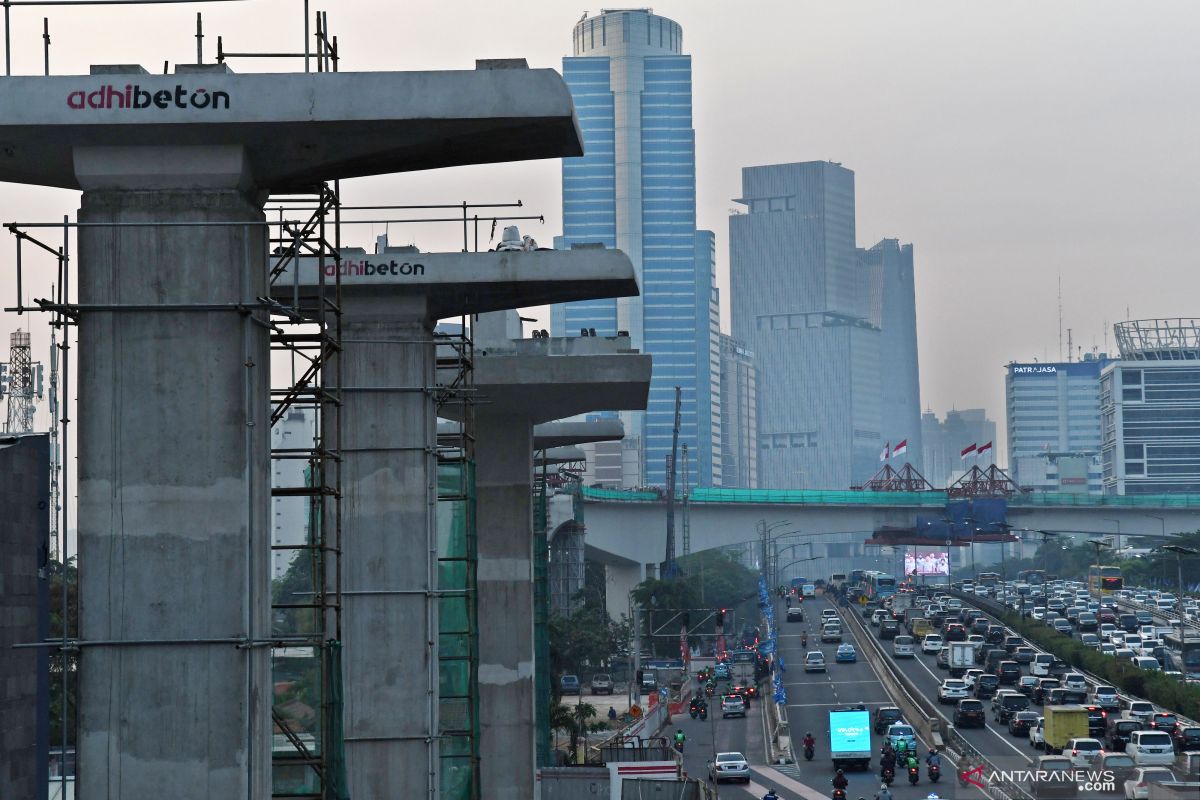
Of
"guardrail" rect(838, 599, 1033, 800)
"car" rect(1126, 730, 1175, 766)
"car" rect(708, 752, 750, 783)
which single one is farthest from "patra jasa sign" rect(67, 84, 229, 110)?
"car" rect(708, 752, 750, 783)

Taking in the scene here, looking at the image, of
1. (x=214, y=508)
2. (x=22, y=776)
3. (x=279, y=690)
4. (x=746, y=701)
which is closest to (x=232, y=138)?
(x=214, y=508)

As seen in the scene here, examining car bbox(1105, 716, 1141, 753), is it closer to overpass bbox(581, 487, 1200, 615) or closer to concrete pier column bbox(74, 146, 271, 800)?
concrete pier column bbox(74, 146, 271, 800)

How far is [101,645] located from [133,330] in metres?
3.31

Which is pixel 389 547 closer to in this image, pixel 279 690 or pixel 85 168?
pixel 279 690

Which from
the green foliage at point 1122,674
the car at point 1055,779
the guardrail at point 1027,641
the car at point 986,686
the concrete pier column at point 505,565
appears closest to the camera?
the concrete pier column at point 505,565

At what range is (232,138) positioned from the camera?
2127 centimetres

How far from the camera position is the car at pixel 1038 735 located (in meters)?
76.2

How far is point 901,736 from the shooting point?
7831 cm

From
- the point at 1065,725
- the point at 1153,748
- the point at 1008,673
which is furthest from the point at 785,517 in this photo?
the point at 1153,748

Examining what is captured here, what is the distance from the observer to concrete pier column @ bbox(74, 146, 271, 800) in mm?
Answer: 20266

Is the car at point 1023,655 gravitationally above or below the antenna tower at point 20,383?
below

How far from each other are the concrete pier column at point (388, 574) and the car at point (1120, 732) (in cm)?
4490

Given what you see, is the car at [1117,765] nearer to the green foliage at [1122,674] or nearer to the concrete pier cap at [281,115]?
the green foliage at [1122,674]

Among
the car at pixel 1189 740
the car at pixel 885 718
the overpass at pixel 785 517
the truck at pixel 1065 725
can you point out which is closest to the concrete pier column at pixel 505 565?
the truck at pixel 1065 725
